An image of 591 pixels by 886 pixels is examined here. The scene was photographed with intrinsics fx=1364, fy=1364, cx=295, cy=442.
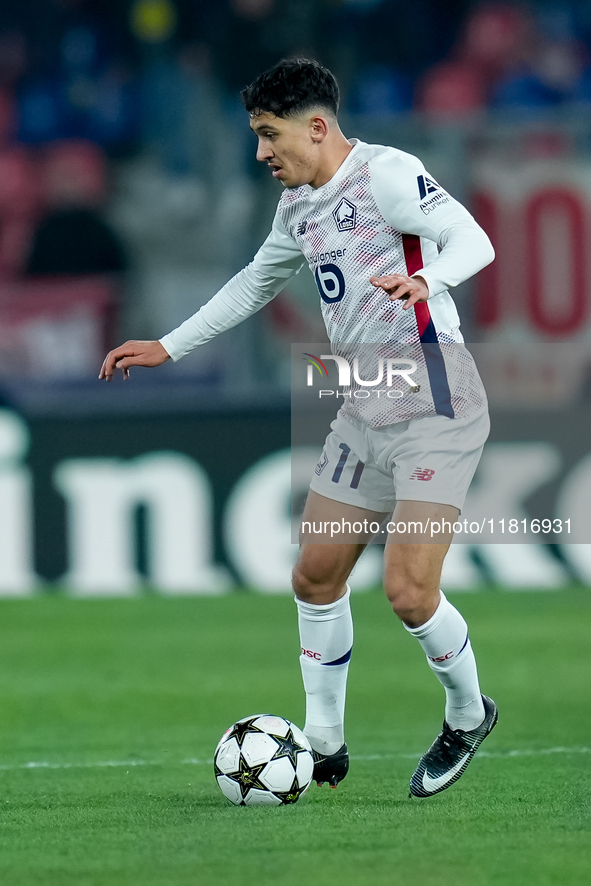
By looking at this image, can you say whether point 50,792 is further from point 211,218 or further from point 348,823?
point 211,218

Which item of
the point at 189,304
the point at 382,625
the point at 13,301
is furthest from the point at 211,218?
the point at 382,625

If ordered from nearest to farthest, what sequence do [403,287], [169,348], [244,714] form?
[403,287] < [169,348] < [244,714]

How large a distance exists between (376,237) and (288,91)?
501 millimetres

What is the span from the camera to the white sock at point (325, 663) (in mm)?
4379

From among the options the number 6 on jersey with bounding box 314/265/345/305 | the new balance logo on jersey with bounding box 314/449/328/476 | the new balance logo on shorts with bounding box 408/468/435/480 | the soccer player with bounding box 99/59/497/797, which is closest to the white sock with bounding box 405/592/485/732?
the soccer player with bounding box 99/59/497/797

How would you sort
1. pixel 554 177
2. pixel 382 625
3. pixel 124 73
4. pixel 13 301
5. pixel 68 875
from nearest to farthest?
pixel 68 875, pixel 382 625, pixel 554 177, pixel 13 301, pixel 124 73

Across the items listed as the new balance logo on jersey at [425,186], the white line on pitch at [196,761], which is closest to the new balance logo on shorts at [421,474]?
the new balance logo on jersey at [425,186]

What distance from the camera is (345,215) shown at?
4.10 meters

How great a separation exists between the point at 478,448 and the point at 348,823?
1.20 metres

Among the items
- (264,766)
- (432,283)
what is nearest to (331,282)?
(432,283)

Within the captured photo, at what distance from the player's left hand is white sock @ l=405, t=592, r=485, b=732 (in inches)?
40.7

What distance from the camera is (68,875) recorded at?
3.26m

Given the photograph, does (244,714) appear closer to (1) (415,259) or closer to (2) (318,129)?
(1) (415,259)

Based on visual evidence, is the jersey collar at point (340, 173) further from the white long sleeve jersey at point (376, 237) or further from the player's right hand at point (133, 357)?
the player's right hand at point (133, 357)
